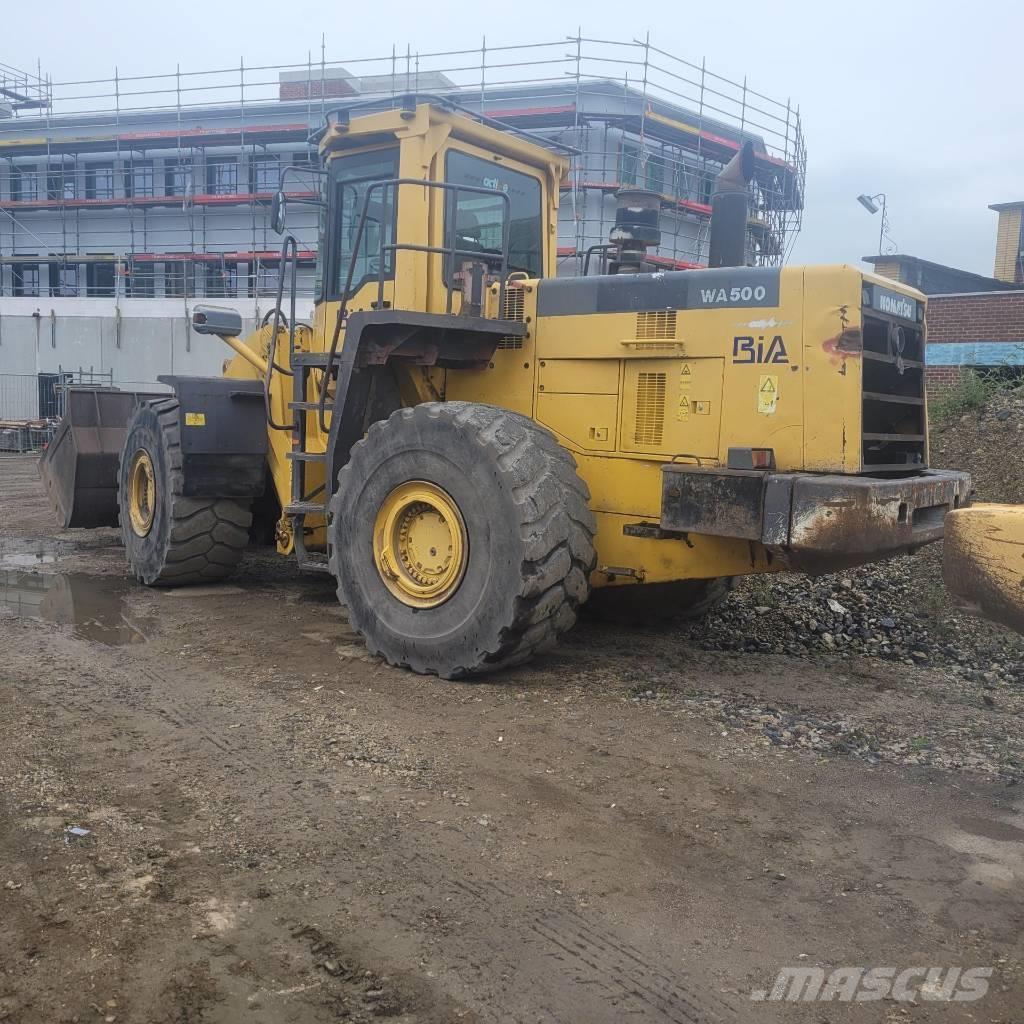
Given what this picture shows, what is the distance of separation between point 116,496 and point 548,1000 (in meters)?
8.53

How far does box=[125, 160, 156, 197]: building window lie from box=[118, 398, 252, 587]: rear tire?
3354cm

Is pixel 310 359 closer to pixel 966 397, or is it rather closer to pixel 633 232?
pixel 633 232

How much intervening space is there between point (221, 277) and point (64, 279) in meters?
6.82

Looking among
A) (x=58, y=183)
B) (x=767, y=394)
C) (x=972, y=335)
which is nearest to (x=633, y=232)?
(x=767, y=394)

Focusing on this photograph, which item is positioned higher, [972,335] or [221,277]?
[221,277]

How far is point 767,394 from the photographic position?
5582mm

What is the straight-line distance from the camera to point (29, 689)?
5582mm

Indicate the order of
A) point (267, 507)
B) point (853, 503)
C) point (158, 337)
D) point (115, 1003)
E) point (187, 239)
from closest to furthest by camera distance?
point (115, 1003)
point (853, 503)
point (267, 507)
point (158, 337)
point (187, 239)

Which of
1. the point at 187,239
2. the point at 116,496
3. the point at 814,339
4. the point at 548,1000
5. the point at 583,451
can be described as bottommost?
the point at 548,1000

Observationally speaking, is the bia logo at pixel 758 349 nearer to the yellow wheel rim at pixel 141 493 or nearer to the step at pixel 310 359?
the step at pixel 310 359

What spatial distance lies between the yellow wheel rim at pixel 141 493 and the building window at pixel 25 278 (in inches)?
1397

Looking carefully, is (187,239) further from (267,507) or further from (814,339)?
(814,339)

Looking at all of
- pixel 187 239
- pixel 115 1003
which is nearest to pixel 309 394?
pixel 115 1003

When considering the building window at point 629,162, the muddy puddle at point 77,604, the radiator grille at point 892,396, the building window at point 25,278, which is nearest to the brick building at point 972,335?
the radiator grille at point 892,396
